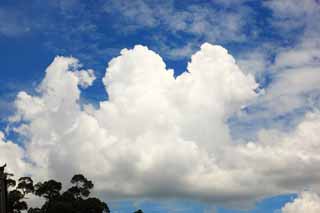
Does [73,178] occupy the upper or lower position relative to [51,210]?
upper

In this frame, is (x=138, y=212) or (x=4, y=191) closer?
(x=4, y=191)

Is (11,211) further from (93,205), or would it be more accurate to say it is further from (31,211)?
(93,205)

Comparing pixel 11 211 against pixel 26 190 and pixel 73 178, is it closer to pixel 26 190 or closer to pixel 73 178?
pixel 26 190

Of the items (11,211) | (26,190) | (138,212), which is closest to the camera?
(11,211)

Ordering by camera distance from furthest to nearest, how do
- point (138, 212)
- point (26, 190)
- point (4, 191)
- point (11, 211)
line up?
1. point (138, 212)
2. point (26, 190)
3. point (11, 211)
4. point (4, 191)

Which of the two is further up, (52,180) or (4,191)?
(52,180)

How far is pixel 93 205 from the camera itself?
327 feet

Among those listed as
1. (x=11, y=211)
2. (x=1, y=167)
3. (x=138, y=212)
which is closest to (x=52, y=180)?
(x=11, y=211)

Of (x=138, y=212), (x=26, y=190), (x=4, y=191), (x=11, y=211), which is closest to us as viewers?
(x=4, y=191)

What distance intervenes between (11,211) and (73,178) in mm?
14603

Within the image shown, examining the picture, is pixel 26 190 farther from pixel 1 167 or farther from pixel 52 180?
pixel 1 167

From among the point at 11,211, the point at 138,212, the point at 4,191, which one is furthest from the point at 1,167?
the point at 138,212

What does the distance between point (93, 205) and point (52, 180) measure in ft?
31.9

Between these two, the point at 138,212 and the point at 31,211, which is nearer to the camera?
the point at 31,211
